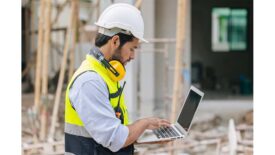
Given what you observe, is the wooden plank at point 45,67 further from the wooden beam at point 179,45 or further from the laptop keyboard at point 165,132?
the laptop keyboard at point 165,132

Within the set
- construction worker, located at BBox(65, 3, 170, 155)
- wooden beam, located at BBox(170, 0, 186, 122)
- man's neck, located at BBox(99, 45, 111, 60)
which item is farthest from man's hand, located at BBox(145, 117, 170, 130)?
wooden beam, located at BBox(170, 0, 186, 122)

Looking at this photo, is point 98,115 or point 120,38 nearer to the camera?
point 98,115

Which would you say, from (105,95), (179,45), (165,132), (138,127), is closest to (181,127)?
(165,132)

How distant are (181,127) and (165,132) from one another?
94 millimetres

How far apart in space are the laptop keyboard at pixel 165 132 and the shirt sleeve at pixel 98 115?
0.31 m

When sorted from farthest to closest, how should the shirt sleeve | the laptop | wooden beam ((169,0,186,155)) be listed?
wooden beam ((169,0,186,155)) < the laptop < the shirt sleeve

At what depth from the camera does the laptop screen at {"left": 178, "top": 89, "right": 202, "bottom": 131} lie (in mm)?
2082

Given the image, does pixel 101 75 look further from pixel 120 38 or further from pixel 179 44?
pixel 179 44

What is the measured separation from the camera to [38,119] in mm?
5898

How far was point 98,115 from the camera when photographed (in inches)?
65.3

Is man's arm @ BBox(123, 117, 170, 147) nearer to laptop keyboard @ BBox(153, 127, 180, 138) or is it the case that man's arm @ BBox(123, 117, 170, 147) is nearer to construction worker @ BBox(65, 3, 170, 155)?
construction worker @ BBox(65, 3, 170, 155)

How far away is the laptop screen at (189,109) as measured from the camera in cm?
208

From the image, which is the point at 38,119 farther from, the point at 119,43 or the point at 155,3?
the point at 119,43

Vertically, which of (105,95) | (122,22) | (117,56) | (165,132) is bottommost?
(165,132)
